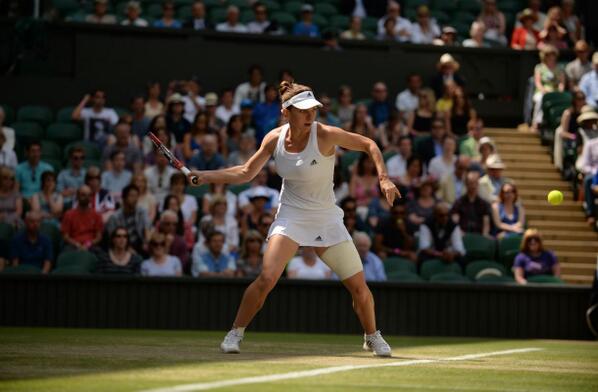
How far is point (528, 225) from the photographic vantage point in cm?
1877

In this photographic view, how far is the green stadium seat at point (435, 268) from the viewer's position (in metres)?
16.4

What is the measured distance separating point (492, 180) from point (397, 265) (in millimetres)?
2867

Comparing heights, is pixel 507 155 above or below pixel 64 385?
above

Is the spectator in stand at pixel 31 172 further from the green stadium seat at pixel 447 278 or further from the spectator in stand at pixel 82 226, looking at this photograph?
the green stadium seat at pixel 447 278

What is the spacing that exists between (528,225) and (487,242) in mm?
1950

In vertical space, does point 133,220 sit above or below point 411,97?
below

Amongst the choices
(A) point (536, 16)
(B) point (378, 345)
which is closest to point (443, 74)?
(A) point (536, 16)

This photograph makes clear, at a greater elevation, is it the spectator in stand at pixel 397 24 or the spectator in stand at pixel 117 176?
the spectator in stand at pixel 397 24

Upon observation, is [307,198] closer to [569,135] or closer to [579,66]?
[569,135]

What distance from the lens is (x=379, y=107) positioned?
19.8 meters

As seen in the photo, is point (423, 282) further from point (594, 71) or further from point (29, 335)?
point (594, 71)

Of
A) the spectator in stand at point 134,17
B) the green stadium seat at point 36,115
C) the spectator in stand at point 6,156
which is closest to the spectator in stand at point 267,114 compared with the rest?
the spectator in stand at point 134,17

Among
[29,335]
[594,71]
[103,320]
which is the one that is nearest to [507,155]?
[594,71]

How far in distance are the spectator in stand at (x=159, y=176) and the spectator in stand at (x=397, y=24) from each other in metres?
5.98
